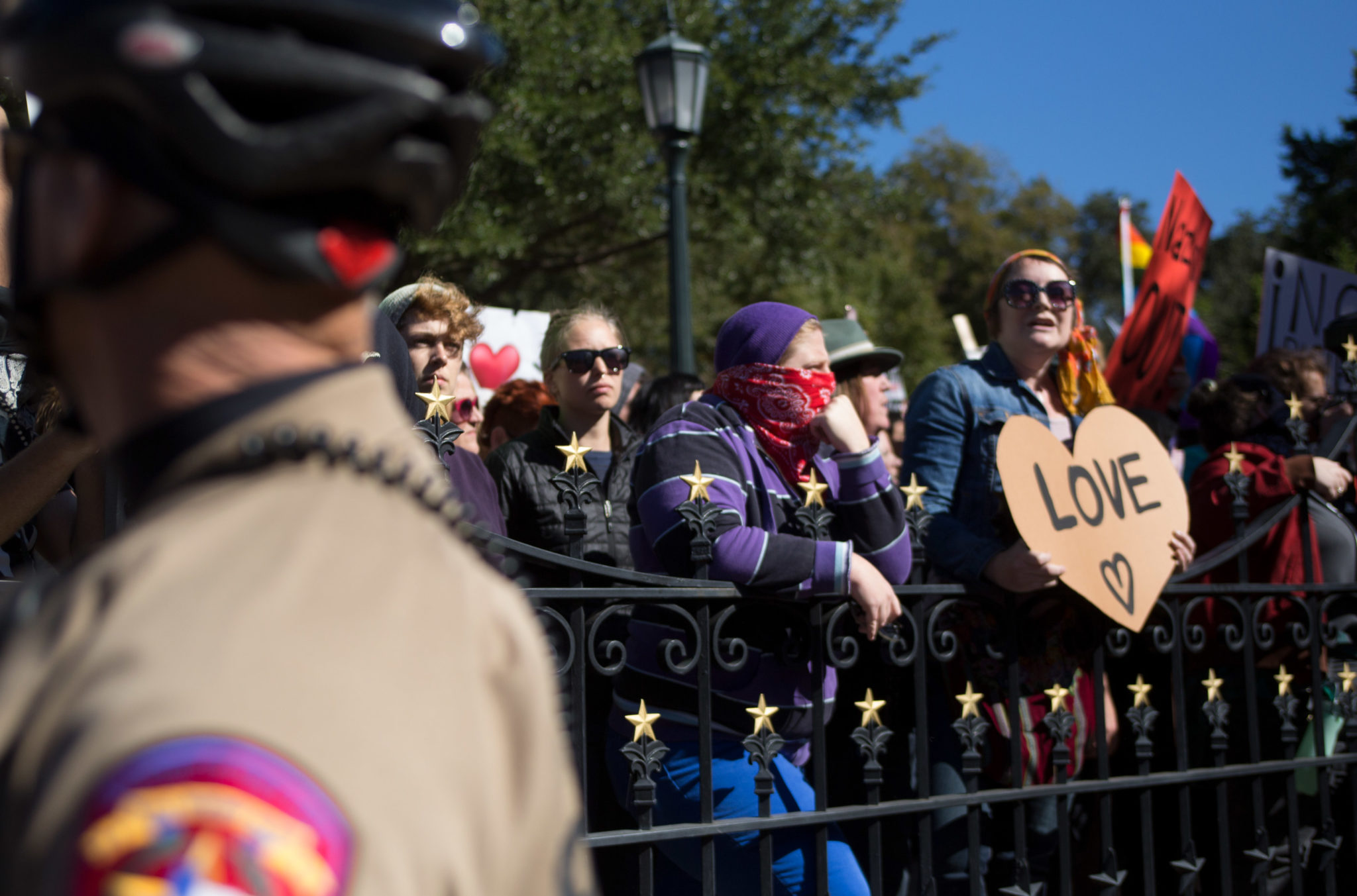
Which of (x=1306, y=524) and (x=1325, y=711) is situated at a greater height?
(x=1306, y=524)

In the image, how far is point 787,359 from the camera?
3.40 metres

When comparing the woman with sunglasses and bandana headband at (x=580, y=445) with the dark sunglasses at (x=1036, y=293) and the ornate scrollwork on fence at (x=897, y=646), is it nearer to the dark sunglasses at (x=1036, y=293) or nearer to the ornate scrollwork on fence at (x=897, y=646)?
the ornate scrollwork on fence at (x=897, y=646)

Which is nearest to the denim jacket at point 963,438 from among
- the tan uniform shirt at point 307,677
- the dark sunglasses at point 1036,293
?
the dark sunglasses at point 1036,293

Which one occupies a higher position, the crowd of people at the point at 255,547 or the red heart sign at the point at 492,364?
the red heart sign at the point at 492,364

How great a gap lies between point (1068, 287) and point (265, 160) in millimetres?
3552

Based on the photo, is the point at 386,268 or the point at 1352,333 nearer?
the point at 386,268

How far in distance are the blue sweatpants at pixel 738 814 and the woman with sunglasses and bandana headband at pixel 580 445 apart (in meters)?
0.96

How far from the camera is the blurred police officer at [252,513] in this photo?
745 millimetres

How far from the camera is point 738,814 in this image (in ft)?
9.79

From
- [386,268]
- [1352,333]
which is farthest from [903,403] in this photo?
[386,268]

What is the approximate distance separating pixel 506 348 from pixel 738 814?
4.94m

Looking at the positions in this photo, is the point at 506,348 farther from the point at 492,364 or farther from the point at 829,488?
the point at 829,488

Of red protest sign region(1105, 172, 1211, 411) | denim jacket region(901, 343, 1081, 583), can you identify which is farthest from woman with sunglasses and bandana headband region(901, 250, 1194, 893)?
red protest sign region(1105, 172, 1211, 411)

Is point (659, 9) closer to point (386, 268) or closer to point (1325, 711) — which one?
point (1325, 711)
